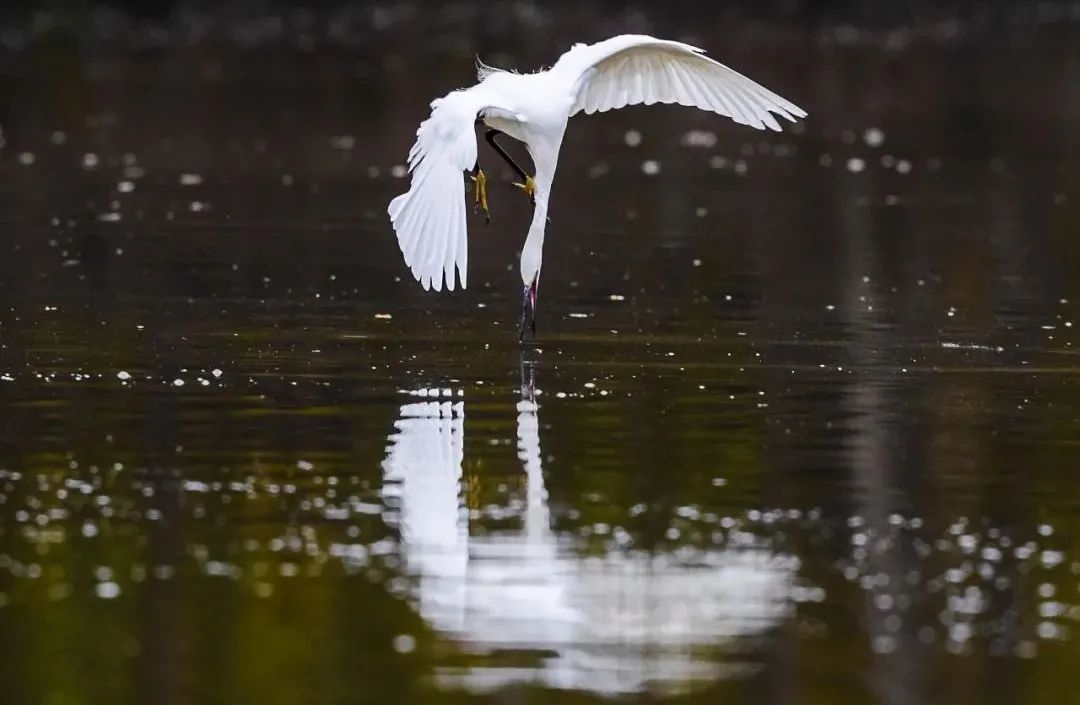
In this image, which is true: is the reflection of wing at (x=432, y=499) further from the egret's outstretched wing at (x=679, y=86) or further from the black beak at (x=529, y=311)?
the egret's outstretched wing at (x=679, y=86)

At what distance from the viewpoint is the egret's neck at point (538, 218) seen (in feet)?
49.5

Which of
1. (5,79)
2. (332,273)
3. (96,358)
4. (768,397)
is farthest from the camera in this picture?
(5,79)

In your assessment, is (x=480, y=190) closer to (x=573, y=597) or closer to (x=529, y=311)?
(x=529, y=311)

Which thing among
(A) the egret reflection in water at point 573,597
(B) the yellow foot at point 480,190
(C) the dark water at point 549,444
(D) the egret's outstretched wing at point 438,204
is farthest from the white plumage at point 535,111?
(A) the egret reflection in water at point 573,597

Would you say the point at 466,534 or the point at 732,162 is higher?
the point at 732,162

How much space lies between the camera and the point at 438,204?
1391 centimetres

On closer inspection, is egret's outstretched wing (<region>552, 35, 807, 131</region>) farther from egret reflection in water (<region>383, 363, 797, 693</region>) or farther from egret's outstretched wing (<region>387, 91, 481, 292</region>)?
egret reflection in water (<region>383, 363, 797, 693</region>)

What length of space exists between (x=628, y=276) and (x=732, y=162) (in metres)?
10.7

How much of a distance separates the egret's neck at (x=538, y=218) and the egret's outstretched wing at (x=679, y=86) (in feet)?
4.19

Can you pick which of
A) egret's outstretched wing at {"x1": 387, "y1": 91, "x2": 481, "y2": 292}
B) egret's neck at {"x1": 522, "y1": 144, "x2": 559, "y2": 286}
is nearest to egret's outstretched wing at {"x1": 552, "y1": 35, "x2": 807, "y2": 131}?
egret's neck at {"x1": 522, "y1": 144, "x2": 559, "y2": 286}

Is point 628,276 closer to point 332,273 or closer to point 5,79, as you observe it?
point 332,273

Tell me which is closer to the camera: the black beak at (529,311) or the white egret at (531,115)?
the white egret at (531,115)

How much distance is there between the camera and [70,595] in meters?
9.12

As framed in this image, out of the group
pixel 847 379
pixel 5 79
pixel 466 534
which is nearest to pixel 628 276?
pixel 847 379
